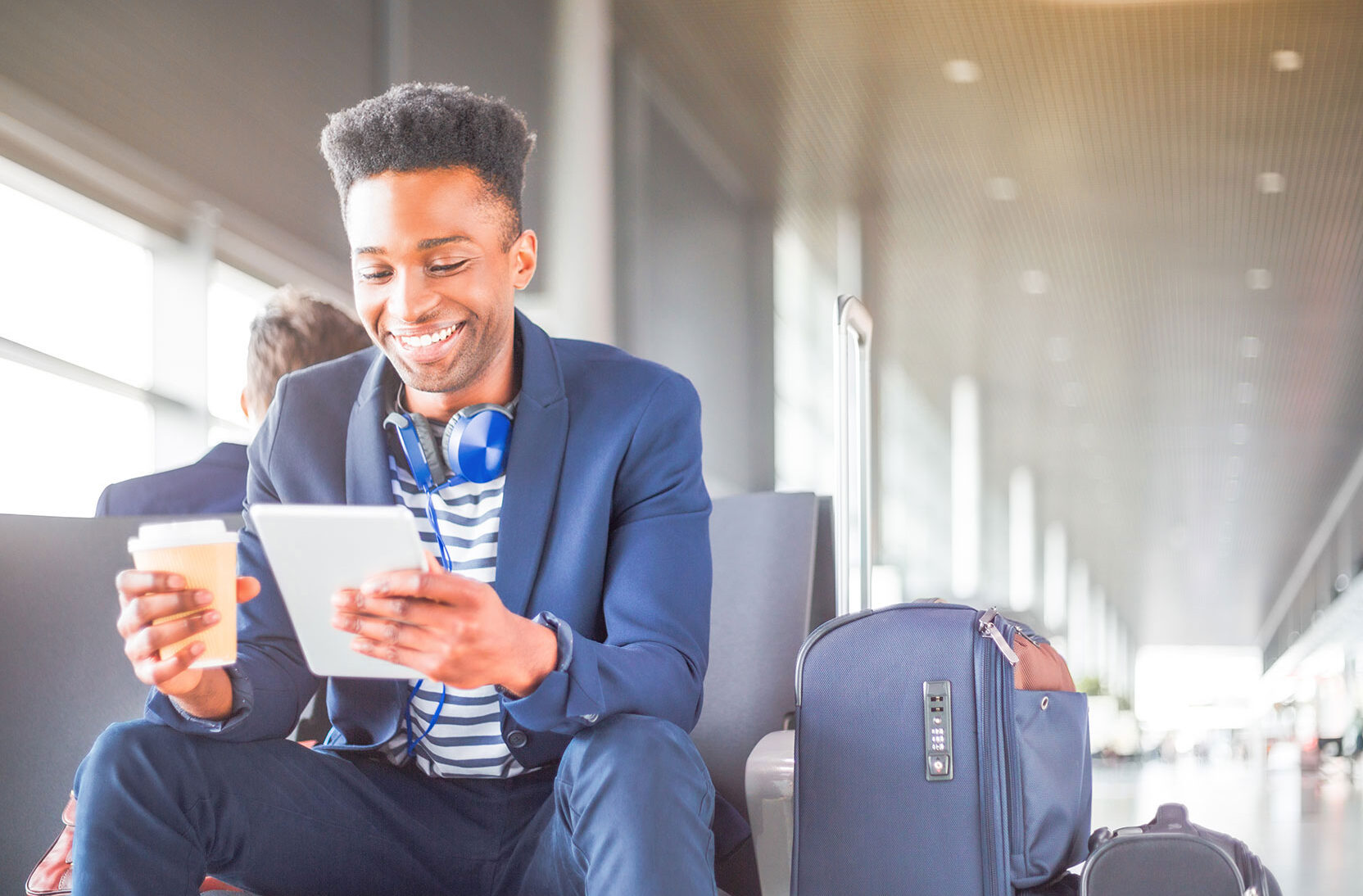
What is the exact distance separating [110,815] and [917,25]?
7.07 m

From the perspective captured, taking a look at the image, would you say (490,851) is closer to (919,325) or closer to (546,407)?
(546,407)

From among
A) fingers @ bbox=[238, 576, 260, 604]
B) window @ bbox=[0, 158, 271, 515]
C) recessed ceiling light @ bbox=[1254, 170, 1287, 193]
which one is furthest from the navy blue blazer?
recessed ceiling light @ bbox=[1254, 170, 1287, 193]

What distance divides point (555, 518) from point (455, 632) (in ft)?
1.33

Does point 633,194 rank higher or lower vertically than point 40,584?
higher

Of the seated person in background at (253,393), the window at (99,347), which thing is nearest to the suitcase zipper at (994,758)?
the seated person in background at (253,393)

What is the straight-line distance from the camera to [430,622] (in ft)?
3.41

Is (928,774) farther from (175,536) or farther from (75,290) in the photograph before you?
(75,290)

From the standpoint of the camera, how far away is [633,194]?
7156 mm

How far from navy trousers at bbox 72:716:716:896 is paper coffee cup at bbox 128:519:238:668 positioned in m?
0.14

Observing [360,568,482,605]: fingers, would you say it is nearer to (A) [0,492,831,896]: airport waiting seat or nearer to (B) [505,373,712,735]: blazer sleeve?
(B) [505,373,712,735]: blazer sleeve

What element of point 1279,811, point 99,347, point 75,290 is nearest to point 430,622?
point 75,290

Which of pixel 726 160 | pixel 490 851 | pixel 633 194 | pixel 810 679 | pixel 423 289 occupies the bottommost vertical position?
pixel 490 851

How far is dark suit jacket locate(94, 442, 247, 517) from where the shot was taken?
2.13 meters

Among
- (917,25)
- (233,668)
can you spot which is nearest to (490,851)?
(233,668)
